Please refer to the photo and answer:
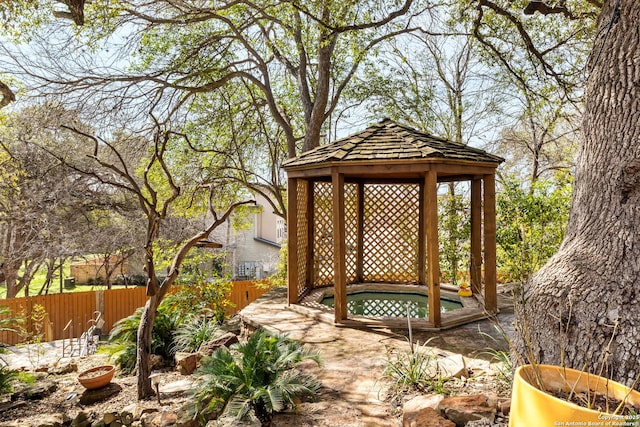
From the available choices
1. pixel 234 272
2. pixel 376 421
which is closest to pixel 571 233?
pixel 376 421

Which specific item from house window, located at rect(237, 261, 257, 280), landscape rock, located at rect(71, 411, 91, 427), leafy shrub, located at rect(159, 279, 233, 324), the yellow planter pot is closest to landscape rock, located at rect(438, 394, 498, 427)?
the yellow planter pot

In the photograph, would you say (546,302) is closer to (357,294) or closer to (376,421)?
(376,421)

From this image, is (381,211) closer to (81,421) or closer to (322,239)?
(322,239)

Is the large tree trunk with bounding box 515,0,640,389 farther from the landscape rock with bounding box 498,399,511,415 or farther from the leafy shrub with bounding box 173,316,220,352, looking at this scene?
the leafy shrub with bounding box 173,316,220,352

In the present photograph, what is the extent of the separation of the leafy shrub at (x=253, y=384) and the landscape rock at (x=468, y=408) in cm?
106

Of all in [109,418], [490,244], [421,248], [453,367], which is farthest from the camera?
[421,248]

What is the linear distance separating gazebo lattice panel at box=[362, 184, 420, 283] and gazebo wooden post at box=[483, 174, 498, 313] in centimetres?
225

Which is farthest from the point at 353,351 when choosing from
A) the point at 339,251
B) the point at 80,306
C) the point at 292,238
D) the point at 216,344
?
the point at 80,306

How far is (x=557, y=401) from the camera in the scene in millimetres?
1624

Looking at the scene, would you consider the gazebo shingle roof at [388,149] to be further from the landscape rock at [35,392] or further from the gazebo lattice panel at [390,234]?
the landscape rock at [35,392]

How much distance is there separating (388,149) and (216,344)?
3.36 meters

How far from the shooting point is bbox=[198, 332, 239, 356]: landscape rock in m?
4.37

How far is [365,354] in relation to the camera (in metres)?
3.88

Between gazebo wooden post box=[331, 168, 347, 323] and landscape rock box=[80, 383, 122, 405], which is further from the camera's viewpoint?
gazebo wooden post box=[331, 168, 347, 323]
